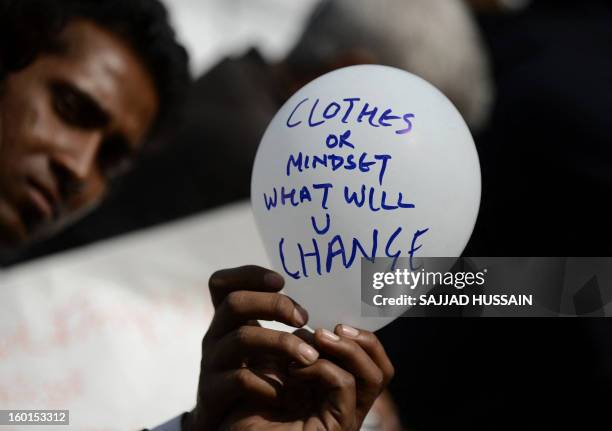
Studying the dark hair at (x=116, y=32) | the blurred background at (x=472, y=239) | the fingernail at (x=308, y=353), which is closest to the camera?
the fingernail at (x=308, y=353)

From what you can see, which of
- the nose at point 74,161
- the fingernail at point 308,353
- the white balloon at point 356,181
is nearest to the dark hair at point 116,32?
the nose at point 74,161

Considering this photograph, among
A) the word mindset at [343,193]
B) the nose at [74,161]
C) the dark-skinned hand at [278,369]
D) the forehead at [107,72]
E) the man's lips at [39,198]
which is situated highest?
the forehead at [107,72]

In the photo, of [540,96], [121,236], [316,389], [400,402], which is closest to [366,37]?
[540,96]

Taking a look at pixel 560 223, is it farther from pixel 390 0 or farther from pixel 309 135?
pixel 309 135

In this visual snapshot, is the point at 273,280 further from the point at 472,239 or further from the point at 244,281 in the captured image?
the point at 472,239

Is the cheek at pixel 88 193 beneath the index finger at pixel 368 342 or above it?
above

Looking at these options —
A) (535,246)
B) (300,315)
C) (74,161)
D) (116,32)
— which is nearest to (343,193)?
(300,315)

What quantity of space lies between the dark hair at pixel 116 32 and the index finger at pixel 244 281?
52 centimetres

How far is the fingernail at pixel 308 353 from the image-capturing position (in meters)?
0.68

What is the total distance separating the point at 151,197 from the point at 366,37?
2.26 feet

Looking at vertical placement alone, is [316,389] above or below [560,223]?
below

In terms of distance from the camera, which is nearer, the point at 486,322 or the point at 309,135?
the point at 309,135

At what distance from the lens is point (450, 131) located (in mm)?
741

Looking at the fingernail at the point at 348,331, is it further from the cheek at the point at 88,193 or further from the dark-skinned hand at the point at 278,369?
the cheek at the point at 88,193
